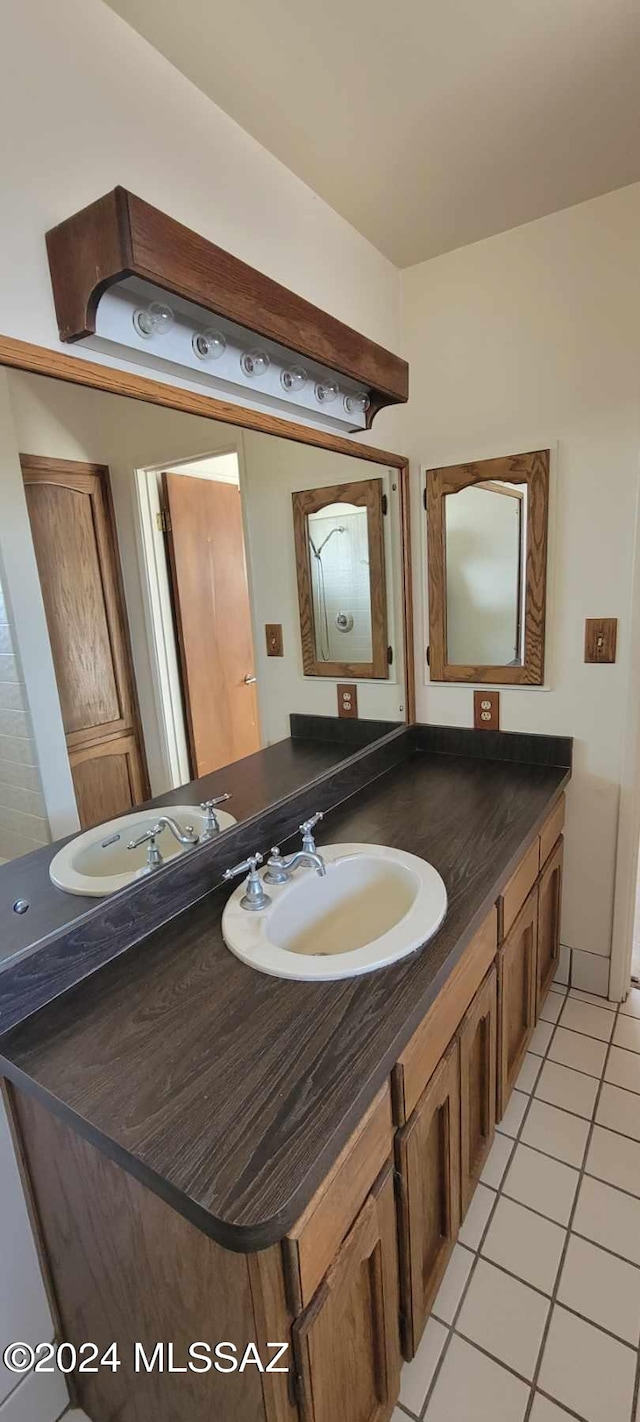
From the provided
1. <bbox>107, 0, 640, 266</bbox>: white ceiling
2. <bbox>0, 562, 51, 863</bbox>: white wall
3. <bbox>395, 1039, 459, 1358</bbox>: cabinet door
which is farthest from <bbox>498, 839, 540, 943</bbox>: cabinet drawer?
<bbox>107, 0, 640, 266</bbox>: white ceiling

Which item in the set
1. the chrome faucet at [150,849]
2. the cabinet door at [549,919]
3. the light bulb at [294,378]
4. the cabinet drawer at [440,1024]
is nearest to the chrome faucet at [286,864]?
the chrome faucet at [150,849]

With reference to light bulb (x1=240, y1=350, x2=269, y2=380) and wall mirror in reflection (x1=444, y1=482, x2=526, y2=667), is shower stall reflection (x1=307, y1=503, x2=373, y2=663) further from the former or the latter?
light bulb (x1=240, y1=350, x2=269, y2=380)

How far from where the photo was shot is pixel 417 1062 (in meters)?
0.99

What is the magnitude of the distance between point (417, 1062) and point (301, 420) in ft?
4.56

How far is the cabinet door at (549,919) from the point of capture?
1814 mm

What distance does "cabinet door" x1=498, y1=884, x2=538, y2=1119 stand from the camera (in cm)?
148

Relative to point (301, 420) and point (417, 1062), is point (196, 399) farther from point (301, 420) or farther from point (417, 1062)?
point (417, 1062)

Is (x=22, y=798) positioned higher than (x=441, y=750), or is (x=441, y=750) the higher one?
(x=22, y=798)

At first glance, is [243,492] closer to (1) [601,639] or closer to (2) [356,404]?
(2) [356,404]

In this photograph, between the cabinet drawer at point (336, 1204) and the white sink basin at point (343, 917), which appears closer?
the cabinet drawer at point (336, 1204)

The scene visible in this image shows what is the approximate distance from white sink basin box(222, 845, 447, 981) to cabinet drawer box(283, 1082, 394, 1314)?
0.22 m

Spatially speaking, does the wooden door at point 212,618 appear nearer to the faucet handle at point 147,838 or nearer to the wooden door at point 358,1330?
the faucet handle at point 147,838

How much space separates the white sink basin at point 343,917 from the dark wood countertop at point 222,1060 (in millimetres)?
27

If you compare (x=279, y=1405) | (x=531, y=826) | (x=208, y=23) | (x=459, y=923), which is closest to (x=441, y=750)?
(x=531, y=826)
